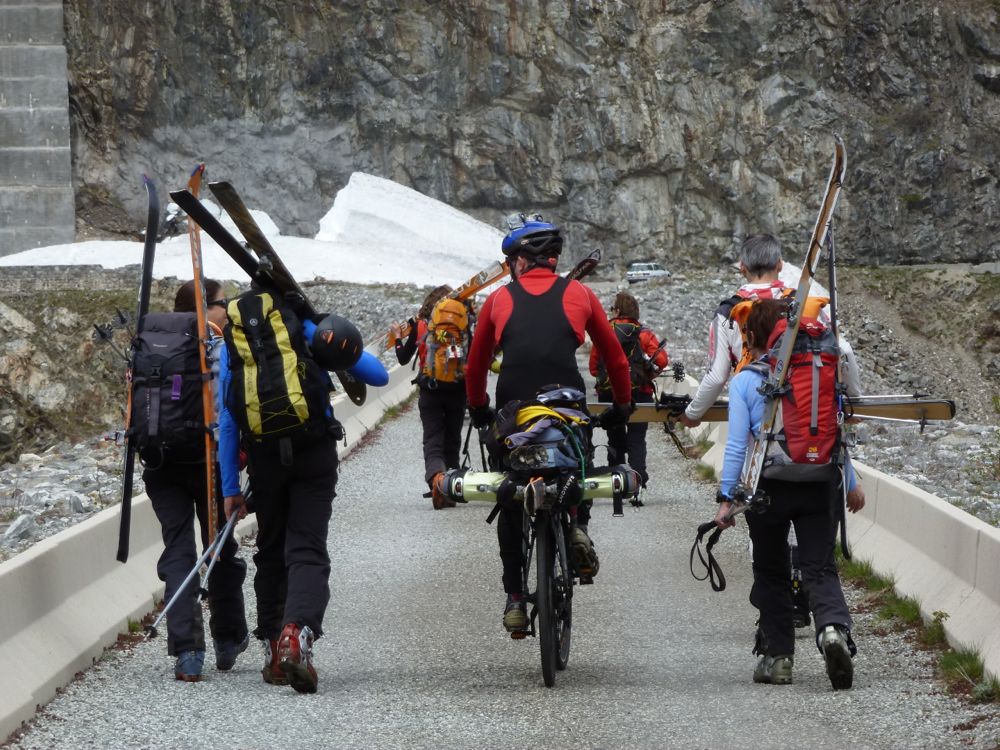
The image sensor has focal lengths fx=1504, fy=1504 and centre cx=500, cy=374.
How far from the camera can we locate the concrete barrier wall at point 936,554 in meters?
6.52

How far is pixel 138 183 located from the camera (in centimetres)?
8225

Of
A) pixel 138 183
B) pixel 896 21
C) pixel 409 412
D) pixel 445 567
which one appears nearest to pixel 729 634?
pixel 445 567

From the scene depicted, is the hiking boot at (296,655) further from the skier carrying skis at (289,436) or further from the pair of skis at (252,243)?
the pair of skis at (252,243)

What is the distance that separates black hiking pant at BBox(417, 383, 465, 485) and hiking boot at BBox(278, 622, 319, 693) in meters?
6.61

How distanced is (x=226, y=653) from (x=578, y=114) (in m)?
82.2

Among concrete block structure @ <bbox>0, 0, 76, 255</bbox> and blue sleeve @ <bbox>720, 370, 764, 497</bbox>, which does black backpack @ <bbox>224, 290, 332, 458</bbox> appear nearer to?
blue sleeve @ <bbox>720, 370, 764, 497</bbox>

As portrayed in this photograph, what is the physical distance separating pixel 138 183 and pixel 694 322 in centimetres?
4514

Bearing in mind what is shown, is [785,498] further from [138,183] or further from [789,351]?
[138,183]

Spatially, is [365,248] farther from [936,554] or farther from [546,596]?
[546,596]

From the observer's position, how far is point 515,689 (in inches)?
250

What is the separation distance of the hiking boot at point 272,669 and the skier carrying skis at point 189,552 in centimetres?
31

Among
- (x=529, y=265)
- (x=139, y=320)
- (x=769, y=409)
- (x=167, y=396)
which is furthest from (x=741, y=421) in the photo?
(x=139, y=320)

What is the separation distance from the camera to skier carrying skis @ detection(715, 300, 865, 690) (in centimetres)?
611

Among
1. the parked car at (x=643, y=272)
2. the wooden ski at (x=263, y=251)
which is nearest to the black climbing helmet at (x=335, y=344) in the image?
the wooden ski at (x=263, y=251)
